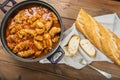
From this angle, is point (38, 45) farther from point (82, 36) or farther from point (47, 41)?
point (82, 36)

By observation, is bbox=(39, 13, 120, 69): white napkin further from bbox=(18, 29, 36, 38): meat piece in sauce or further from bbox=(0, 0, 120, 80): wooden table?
bbox=(18, 29, 36, 38): meat piece in sauce

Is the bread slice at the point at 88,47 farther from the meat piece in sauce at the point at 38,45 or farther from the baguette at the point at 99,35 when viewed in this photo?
the meat piece in sauce at the point at 38,45

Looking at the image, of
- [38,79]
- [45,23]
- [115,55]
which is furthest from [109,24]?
[38,79]

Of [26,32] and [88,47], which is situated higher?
[26,32]

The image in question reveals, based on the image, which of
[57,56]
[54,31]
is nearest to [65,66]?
[57,56]

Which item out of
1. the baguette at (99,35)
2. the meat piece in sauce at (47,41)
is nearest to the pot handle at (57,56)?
the meat piece in sauce at (47,41)
